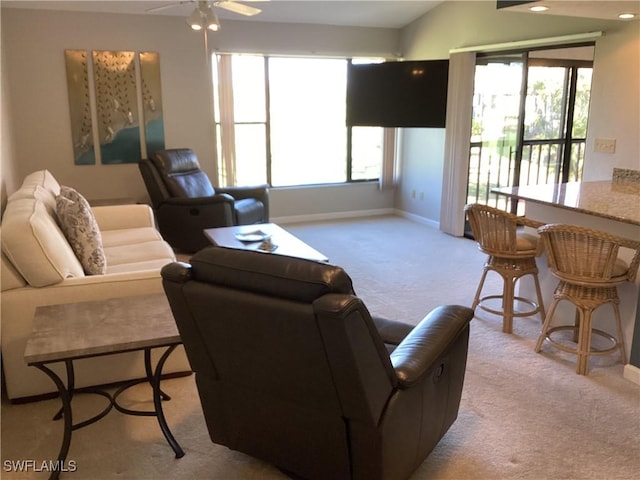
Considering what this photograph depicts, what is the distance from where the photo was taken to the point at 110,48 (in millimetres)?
5488

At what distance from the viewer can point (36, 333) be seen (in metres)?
Result: 2.19

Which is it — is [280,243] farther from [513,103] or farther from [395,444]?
[513,103]

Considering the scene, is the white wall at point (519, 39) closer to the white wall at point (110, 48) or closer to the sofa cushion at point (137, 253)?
the white wall at point (110, 48)

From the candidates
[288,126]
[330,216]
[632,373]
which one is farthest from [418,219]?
[632,373]

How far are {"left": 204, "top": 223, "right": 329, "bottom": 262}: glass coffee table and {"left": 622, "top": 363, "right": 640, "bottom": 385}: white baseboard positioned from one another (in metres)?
1.84

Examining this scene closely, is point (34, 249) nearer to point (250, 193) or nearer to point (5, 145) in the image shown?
point (5, 145)

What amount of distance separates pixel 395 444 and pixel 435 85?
4868 mm

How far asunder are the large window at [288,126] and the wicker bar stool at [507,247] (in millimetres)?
3489

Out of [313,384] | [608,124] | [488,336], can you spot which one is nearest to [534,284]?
[488,336]

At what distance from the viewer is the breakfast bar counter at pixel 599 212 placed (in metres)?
3.01

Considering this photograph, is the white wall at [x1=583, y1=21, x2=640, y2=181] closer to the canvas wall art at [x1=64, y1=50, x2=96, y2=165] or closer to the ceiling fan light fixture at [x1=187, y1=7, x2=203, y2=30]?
the ceiling fan light fixture at [x1=187, y1=7, x2=203, y2=30]

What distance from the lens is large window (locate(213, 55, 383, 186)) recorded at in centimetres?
621

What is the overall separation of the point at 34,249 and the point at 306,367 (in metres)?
1.58

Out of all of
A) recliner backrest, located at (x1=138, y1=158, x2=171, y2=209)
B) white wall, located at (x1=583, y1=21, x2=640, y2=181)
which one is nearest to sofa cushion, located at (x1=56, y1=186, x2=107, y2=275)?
recliner backrest, located at (x1=138, y1=158, x2=171, y2=209)
